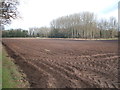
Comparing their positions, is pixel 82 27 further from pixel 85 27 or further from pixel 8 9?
pixel 8 9

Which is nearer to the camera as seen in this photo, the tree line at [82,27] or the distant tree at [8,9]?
the distant tree at [8,9]

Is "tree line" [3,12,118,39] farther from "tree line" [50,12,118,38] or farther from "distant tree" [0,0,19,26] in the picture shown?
"distant tree" [0,0,19,26]

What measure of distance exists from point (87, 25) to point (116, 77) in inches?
2541

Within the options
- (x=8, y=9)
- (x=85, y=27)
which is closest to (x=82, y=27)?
(x=85, y=27)

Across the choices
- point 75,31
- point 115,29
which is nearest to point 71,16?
point 75,31

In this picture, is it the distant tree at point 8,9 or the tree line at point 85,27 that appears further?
the tree line at point 85,27

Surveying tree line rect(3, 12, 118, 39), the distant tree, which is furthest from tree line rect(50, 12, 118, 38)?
the distant tree

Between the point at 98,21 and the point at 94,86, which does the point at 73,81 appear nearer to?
the point at 94,86

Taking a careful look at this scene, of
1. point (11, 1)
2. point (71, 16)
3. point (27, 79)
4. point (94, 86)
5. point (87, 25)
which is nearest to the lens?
point (94, 86)

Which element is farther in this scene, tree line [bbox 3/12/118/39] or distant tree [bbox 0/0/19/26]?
tree line [bbox 3/12/118/39]

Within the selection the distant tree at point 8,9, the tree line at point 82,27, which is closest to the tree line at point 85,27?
the tree line at point 82,27

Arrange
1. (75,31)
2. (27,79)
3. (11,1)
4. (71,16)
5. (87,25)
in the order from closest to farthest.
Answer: (27,79) → (11,1) → (87,25) → (75,31) → (71,16)

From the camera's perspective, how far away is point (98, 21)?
2763 inches

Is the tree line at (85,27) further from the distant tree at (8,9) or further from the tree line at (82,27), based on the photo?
the distant tree at (8,9)
